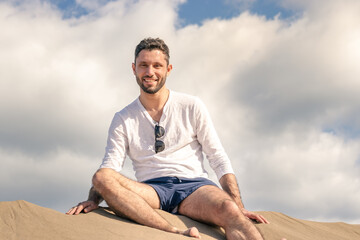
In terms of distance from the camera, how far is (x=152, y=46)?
5266 mm

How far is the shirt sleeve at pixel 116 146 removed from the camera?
504 cm

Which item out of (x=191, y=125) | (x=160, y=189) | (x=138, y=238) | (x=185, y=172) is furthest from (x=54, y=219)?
(x=191, y=125)

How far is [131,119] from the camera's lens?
5.28 meters

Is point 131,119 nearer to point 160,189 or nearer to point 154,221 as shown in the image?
point 160,189

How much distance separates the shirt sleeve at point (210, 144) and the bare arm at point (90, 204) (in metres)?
1.30

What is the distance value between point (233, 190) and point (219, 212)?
56cm

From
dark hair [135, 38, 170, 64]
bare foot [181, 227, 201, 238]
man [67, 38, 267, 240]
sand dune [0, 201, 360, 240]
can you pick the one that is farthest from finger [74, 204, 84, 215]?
dark hair [135, 38, 170, 64]

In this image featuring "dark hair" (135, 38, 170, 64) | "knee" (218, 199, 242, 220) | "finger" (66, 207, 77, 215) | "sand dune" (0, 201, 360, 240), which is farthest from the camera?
"dark hair" (135, 38, 170, 64)

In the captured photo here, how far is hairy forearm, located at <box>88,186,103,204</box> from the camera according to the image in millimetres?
4934

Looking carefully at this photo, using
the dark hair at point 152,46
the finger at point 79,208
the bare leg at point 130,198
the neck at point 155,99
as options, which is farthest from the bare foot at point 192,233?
the dark hair at point 152,46

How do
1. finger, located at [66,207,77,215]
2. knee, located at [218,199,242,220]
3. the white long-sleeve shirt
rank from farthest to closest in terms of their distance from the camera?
1. the white long-sleeve shirt
2. finger, located at [66,207,77,215]
3. knee, located at [218,199,242,220]

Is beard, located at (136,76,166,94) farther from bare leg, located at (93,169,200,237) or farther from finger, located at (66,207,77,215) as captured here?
finger, located at (66,207,77,215)

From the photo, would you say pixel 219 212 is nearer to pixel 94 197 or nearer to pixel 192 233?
pixel 192 233

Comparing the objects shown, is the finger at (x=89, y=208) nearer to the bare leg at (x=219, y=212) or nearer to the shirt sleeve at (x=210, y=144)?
the bare leg at (x=219, y=212)
